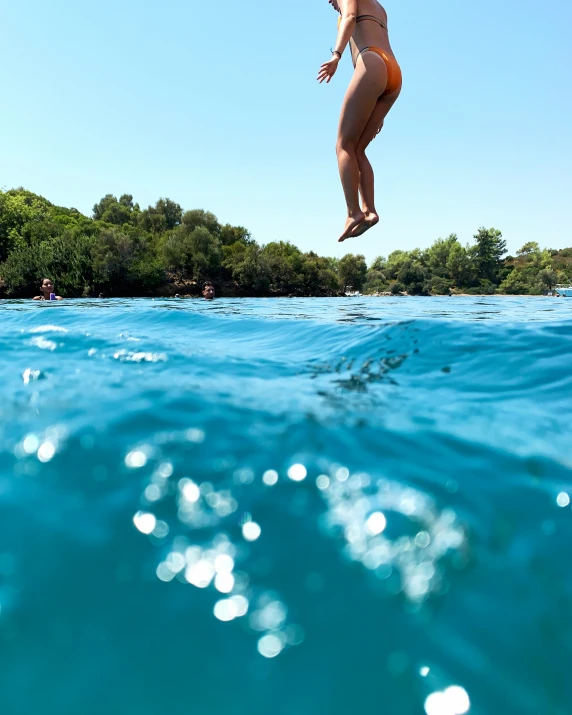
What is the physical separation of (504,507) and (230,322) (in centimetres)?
464

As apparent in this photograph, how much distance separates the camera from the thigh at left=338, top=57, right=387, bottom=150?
3818 millimetres

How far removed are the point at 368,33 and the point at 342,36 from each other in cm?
44

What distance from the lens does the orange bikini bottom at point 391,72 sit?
3.96 metres

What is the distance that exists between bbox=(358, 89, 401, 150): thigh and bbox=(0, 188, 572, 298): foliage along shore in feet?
134

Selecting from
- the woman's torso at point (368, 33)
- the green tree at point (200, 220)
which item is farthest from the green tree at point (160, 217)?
the woman's torso at point (368, 33)

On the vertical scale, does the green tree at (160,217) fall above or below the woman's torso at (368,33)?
above

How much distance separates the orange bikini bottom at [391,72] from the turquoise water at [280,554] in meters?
3.28

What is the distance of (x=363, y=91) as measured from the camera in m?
3.82

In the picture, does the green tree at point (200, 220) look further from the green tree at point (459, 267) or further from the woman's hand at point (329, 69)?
the green tree at point (459, 267)

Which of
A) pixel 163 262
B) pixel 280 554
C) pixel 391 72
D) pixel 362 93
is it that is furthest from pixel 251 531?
pixel 163 262

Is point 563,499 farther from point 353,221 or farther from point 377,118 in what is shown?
point 377,118

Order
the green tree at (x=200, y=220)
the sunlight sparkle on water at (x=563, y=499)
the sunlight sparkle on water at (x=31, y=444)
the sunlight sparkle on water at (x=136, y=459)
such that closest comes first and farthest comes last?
the sunlight sparkle on water at (x=563, y=499) < the sunlight sparkle on water at (x=136, y=459) < the sunlight sparkle on water at (x=31, y=444) < the green tree at (x=200, y=220)

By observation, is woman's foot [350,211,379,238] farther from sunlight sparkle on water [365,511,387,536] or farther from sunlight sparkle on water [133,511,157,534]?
sunlight sparkle on water [133,511,157,534]

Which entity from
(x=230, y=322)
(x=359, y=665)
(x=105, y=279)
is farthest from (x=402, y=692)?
(x=105, y=279)
